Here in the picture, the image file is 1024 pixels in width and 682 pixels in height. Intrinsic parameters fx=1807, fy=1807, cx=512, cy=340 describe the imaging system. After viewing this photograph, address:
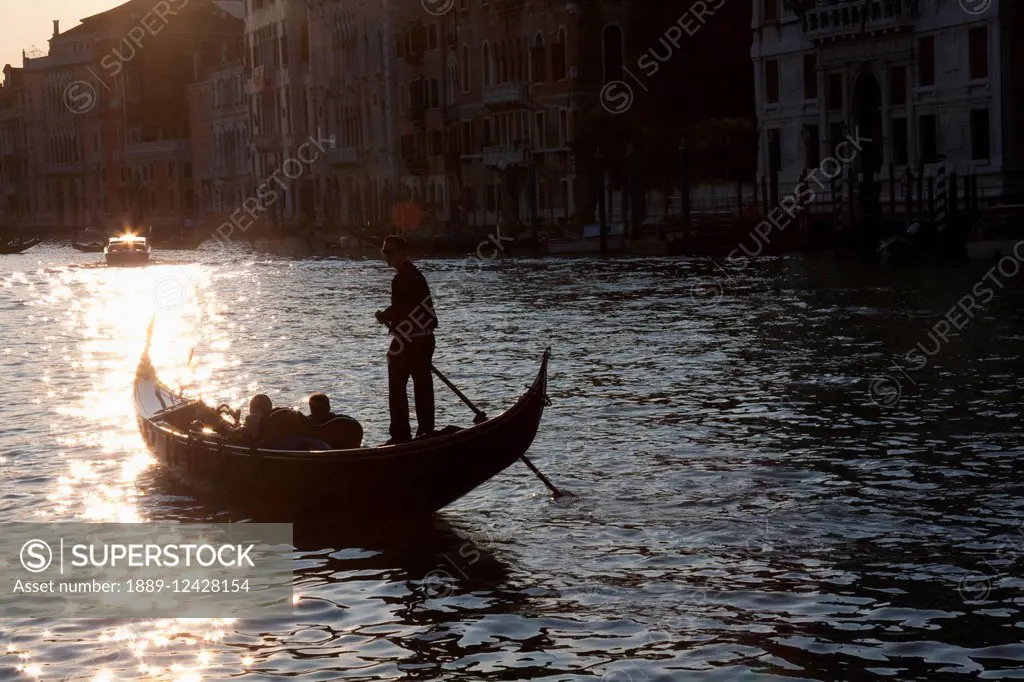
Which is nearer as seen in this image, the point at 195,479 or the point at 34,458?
the point at 195,479

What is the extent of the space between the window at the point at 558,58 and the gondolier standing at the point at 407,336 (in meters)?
48.6

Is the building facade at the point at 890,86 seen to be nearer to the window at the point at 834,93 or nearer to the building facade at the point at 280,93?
the window at the point at 834,93

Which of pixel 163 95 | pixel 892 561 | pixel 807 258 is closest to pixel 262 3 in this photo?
pixel 163 95

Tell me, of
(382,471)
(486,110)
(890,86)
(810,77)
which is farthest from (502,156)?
(382,471)

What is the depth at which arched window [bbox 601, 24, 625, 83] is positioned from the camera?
58375 mm

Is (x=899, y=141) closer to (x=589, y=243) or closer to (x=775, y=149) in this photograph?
(x=775, y=149)

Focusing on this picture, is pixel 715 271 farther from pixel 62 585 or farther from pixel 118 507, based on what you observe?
pixel 62 585

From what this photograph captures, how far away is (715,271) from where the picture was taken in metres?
40.1

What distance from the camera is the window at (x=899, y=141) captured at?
46.7m

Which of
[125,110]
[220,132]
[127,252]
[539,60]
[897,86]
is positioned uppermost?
[125,110]

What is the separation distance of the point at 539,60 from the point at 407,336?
5063cm

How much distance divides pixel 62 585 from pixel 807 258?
34074 mm

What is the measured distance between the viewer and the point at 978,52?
43719 millimetres

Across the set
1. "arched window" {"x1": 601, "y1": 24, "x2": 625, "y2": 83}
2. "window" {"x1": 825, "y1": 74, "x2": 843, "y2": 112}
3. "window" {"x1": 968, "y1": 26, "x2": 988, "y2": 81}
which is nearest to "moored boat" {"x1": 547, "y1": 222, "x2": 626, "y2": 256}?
"window" {"x1": 825, "y1": 74, "x2": 843, "y2": 112}
